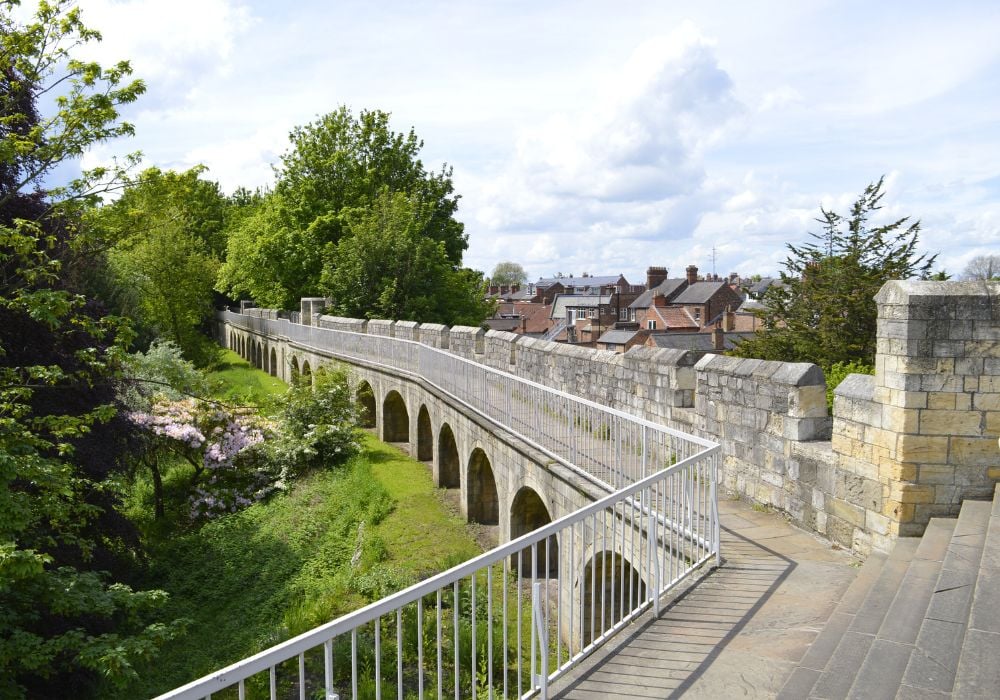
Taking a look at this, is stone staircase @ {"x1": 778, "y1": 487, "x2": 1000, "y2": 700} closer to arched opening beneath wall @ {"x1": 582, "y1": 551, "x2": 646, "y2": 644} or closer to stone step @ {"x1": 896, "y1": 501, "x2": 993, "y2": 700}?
stone step @ {"x1": 896, "y1": 501, "x2": 993, "y2": 700}

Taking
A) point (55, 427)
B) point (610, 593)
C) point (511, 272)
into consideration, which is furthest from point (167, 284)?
point (511, 272)

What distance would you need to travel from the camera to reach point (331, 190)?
115ft

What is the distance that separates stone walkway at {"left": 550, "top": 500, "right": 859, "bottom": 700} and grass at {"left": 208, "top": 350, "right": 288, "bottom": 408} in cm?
2160

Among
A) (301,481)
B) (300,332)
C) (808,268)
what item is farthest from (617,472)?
(300,332)

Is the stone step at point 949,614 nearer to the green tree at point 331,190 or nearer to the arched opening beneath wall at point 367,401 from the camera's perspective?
the arched opening beneath wall at point 367,401

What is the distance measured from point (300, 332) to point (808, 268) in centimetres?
2128

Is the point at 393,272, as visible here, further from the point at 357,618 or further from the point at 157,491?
the point at 357,618

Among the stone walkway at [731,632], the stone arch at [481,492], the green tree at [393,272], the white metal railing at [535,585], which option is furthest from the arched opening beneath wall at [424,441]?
the stone walkway at [731,632]

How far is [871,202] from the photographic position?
13766 mm

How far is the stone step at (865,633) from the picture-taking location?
13.0 ft

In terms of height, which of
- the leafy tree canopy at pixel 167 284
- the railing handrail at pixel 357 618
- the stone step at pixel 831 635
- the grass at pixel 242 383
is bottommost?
the grass at pixel 242 383

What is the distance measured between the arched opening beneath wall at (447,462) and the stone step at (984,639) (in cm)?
1273

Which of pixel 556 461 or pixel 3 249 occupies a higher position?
pixel 3 249

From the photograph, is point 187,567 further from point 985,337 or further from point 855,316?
point 985,337
